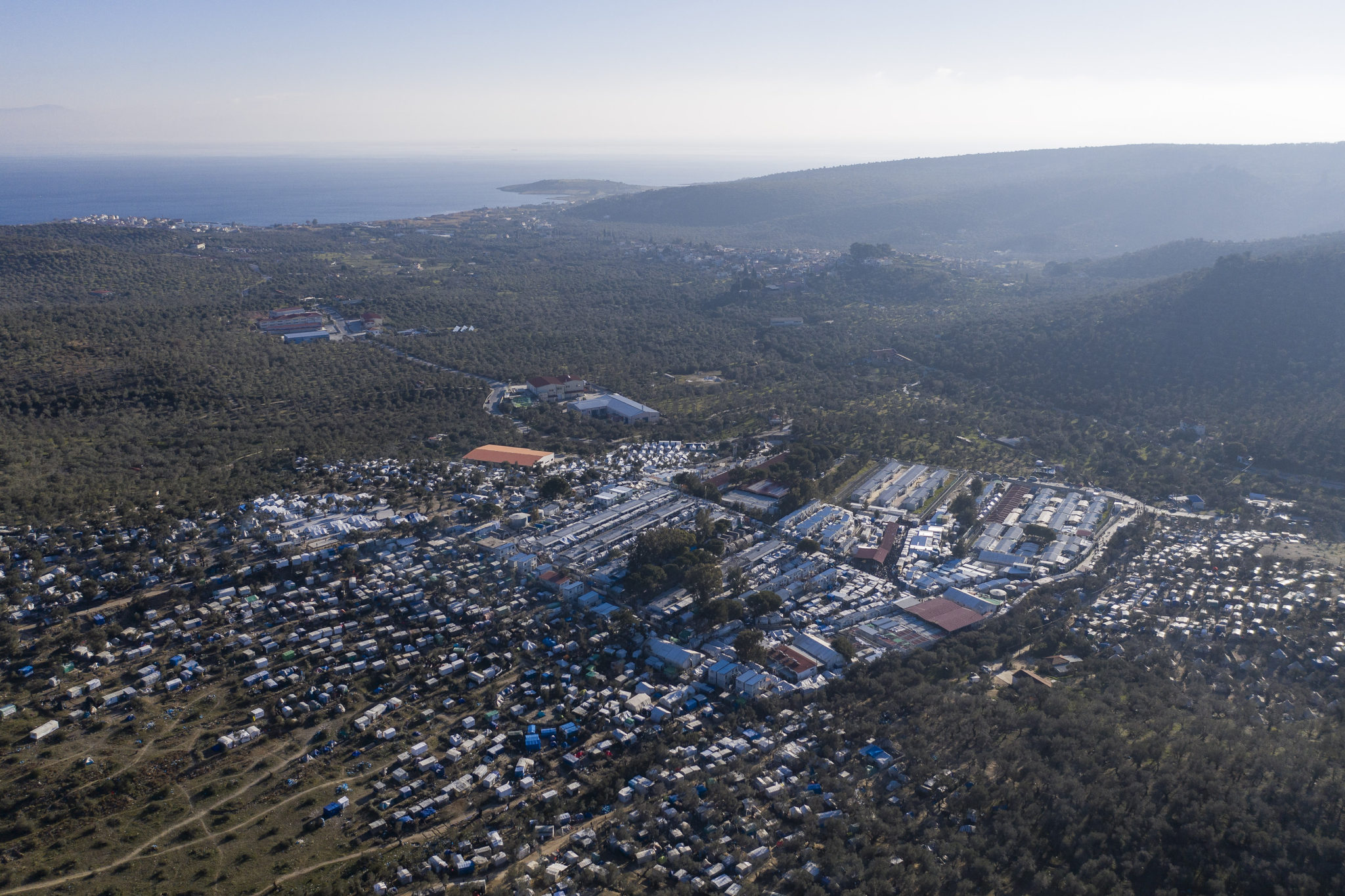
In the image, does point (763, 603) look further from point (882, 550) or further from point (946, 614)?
point (882, 550)

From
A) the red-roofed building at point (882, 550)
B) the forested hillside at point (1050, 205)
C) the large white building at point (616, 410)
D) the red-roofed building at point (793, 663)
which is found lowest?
the red-roofed building at point (793, 663)

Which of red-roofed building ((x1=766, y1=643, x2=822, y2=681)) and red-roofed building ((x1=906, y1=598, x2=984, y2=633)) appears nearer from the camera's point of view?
red-roofed building ((x1=766, y1=643, x2=822, y2=681))

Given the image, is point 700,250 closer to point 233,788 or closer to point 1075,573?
point 1075,573

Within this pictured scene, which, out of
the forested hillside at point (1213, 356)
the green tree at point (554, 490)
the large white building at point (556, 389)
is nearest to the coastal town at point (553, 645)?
the green tree at point (554, 490)

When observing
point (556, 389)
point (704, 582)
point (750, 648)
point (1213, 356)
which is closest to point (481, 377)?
point (556, 389)

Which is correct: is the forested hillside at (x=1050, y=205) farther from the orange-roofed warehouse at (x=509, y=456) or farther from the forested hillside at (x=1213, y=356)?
the orange-roofed warehouse at (x=509, y=456)

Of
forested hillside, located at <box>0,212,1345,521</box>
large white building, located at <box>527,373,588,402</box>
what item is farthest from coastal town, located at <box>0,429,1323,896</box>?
large white building, located at <box>527,373,588,402</box>

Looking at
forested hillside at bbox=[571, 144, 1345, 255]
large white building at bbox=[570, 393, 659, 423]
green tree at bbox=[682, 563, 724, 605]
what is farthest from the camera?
forested hillside at bbox=[571, 144, 1345, 255]

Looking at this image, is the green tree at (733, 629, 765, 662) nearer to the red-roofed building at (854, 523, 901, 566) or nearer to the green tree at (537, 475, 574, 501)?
the red-roofed building at (854, 523, 901, 566)
